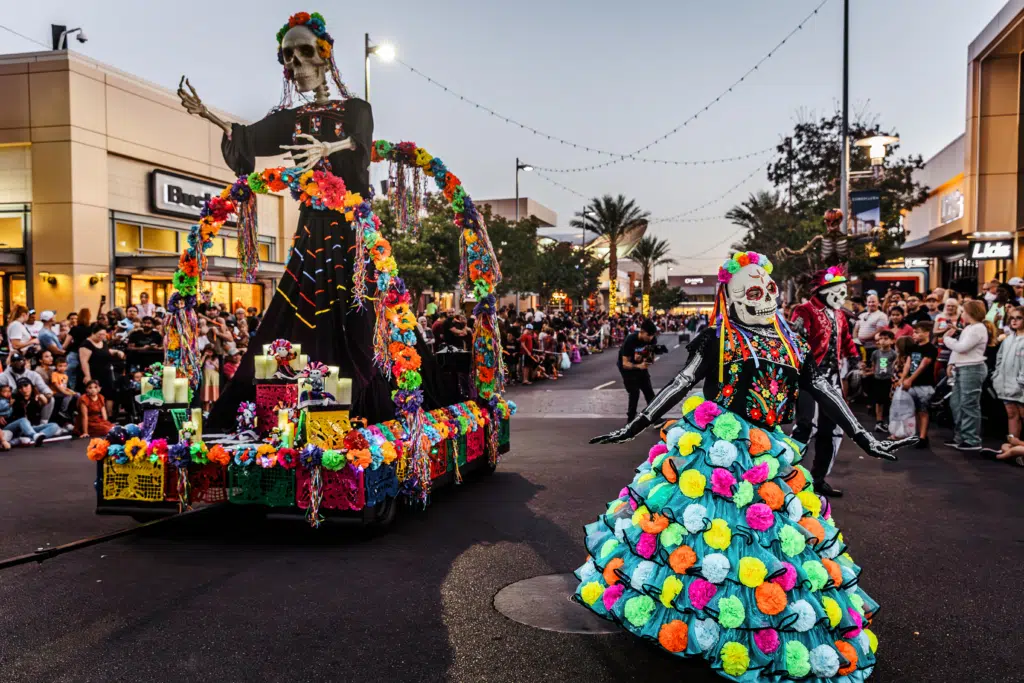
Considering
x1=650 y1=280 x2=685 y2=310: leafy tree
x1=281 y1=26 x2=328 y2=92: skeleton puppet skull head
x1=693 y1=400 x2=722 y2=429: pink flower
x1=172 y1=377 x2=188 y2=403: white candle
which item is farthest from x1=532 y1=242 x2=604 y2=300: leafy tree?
x1=650 y1=280 x2=685 y2=310: leafy tree

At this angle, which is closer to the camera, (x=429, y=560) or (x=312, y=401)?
(x=429, y=560)

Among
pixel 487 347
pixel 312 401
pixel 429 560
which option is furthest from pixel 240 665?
pixel 487 347

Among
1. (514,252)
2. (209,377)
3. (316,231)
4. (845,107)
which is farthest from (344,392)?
(514,252)

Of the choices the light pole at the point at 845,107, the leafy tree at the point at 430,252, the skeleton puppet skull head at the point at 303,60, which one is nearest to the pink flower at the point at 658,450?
the skeleton puppet skull head at the point at 303,60

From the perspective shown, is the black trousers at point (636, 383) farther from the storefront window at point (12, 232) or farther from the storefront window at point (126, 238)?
the storefront window at point (12, 232)

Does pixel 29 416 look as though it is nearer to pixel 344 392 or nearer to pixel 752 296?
pixel 344 392

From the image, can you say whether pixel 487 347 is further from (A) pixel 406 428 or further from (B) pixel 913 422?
(B) pixel 913 422

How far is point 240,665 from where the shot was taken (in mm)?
3930

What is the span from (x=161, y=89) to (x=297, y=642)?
23.4 m

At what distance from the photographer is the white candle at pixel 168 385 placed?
6.42 m

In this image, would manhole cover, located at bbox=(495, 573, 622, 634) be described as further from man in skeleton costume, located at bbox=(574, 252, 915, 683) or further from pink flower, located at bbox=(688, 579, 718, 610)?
pink flower, located at bbox=(688, 579, 718, 610)

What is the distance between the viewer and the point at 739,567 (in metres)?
3.55

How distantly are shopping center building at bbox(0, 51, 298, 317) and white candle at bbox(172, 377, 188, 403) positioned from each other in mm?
13523

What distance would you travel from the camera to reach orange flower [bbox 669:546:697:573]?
11.9ft
